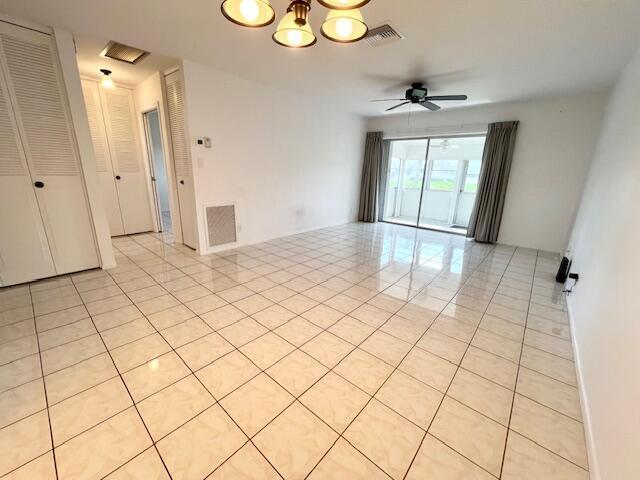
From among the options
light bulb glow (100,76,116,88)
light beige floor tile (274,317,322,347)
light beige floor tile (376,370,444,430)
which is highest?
light bulb glow (100,76,116,88)

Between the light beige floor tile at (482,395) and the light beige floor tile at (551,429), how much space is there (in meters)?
0.05

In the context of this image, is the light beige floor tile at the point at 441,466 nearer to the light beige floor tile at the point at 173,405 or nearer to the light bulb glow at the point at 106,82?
the light beige floor tile at the point at 173,405

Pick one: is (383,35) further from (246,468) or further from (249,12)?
(246,468)

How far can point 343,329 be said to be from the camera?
Result: 2252mm

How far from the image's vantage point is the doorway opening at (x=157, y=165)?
15.3 feet

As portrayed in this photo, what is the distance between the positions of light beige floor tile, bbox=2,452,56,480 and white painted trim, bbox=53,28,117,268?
2.69m

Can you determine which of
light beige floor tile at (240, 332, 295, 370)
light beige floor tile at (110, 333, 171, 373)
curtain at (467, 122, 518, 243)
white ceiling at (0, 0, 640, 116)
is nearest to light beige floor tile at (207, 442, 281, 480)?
light beige floor tile at (240, 332, 295, 370)

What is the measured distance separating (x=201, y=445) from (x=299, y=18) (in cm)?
232

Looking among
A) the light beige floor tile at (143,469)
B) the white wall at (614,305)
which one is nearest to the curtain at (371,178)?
the white wall at (614,305)

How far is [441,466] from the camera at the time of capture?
48.5 inches

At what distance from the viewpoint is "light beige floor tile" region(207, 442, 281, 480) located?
1157 millimetres

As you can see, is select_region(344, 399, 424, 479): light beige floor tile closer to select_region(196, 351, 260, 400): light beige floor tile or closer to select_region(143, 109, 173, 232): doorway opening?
select_region(196, 351, 260, 400): light beige floor tile

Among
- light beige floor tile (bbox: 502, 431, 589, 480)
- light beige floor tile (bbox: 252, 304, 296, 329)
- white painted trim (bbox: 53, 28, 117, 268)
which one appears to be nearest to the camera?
light beige floor tile (bbox: 502, 431, 589, 480)

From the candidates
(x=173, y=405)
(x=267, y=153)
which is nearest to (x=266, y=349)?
(x=173, y=405)
